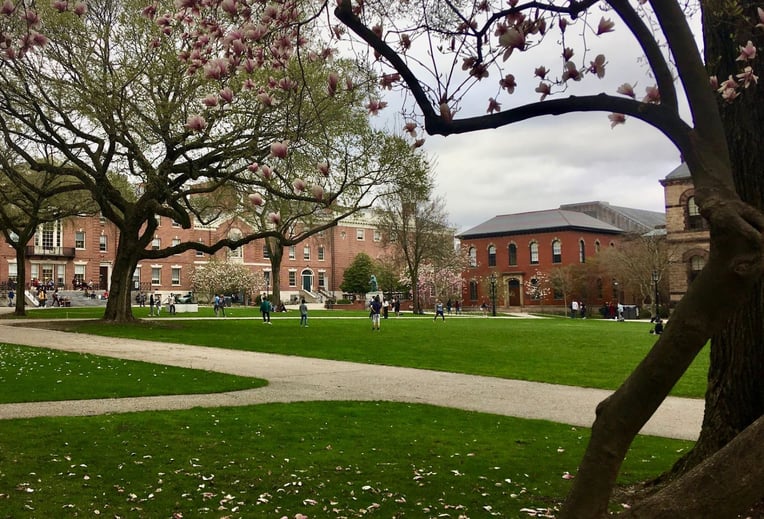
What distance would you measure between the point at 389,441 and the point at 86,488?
3.54 meters

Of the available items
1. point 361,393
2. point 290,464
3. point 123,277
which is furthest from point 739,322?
point 123,277

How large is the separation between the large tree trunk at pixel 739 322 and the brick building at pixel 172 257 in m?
48.7

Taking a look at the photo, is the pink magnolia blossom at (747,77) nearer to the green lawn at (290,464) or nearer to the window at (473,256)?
the green lawn at (290,464)

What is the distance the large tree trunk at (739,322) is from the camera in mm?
5480

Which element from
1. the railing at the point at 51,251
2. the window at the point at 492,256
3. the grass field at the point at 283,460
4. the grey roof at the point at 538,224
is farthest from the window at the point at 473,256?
the grass field at the point at 283,460

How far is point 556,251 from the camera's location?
73312mm

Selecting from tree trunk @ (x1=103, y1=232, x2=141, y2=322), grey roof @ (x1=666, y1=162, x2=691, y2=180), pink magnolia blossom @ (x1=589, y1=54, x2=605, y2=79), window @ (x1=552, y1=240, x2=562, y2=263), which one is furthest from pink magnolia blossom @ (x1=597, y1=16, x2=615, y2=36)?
window @ (x1=552, y1=240, x2=562, y2=263)

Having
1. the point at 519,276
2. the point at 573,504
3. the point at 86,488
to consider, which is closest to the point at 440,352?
the point at 86,488

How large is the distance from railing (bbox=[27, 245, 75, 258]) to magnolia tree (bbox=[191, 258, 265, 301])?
12496 mm

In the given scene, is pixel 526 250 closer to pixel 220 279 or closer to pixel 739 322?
pixel 220 279

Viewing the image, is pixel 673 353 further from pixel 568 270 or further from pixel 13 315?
pixel 568 270

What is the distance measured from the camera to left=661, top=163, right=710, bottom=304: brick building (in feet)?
170

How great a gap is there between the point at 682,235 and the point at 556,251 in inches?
833

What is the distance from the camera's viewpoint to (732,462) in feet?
9.36
